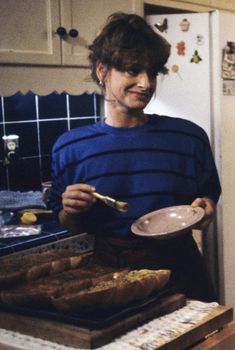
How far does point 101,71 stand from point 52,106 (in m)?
0.95

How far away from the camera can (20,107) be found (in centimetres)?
252

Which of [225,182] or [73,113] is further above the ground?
[73,113]

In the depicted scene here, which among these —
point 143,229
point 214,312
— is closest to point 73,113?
point 143,229

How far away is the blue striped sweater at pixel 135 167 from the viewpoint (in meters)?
1.66

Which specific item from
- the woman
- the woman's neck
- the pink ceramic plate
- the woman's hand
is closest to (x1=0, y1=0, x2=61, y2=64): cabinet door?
the woman

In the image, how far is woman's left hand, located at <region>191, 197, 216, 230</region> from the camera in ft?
5.19

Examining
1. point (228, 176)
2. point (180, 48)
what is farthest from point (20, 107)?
point (228, 176)

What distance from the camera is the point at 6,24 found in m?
1.97

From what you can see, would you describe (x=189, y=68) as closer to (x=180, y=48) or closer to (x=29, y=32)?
(x=180, y=48)

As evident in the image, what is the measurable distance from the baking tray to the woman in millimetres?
494

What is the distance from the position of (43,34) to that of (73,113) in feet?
2.27

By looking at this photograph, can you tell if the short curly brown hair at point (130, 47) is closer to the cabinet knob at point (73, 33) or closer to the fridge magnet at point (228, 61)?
the cabinet knob at point (73, 33)

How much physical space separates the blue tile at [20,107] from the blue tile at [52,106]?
46 millimetres

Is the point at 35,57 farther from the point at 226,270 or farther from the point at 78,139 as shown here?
the point at 226,270
